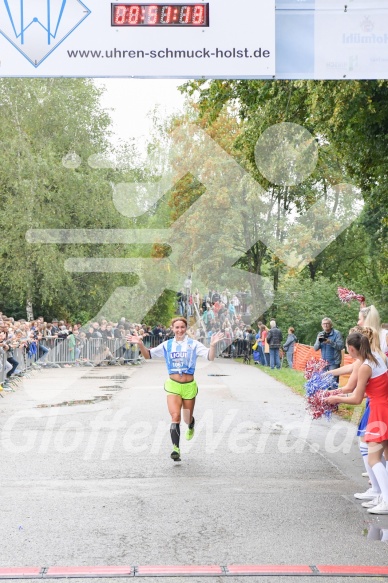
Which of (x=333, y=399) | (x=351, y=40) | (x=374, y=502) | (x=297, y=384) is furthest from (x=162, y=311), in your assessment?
(x=374, y=502)

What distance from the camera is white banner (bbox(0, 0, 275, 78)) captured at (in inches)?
408

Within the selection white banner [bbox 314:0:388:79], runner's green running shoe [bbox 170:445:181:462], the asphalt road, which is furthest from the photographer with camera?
white banner [bbox 314:0:388:79]

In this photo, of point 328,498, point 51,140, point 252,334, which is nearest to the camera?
point 328,498

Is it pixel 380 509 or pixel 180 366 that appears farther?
pixel 180 366

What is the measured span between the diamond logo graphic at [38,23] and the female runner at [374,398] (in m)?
4.57

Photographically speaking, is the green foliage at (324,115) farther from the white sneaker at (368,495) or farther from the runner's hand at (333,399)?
the white sneaker at (368,495)

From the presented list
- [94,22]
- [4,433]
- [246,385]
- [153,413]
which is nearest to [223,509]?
[94,22]

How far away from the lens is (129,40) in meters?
10.4

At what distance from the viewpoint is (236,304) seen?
46188 millimetres

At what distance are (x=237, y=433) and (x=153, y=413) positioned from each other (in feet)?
9.52

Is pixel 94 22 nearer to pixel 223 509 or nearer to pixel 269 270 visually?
pixel 223 509

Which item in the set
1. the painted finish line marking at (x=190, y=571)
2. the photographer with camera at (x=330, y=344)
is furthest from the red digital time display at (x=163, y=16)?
the photographer with camera at (x=330, y=344)

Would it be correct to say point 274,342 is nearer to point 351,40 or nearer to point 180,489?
point 351,40

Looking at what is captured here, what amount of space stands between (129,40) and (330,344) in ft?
30.8
